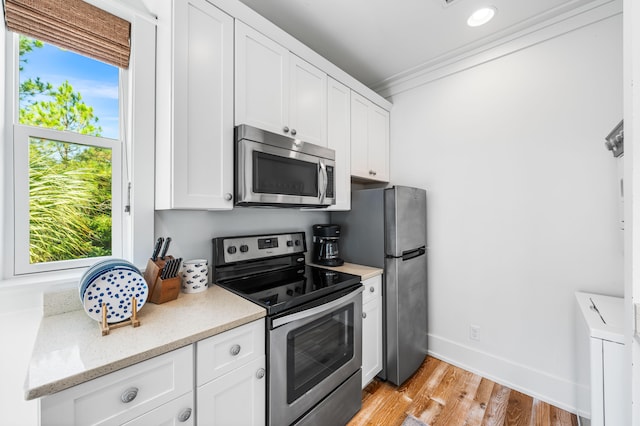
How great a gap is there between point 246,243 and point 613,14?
2770mm

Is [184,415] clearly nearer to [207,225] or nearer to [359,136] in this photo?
[207,225]

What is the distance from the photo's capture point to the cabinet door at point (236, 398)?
1.04 metres

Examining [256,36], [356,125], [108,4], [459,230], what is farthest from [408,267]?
[108,4]

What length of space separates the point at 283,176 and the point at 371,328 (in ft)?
4.20

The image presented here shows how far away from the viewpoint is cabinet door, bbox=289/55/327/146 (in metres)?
1.75

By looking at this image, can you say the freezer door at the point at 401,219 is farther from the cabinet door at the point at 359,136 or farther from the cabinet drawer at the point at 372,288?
the cabinet door at the point at 359,136

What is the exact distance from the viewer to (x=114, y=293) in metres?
1.08

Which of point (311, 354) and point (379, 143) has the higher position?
point (379, 143)

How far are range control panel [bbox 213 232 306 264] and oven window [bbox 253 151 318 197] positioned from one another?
0.46 meters

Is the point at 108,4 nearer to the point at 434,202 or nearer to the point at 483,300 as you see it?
the point at 434,202

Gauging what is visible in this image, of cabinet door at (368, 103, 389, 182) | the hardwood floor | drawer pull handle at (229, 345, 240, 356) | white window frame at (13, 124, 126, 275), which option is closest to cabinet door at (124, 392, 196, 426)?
drawer pull handle at (229, 345, 240, 356)

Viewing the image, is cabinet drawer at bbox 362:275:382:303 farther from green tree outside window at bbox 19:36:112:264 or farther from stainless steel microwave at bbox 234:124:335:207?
green tree outside window at bbox 19:36:112:264

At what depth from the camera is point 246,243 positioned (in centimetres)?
181

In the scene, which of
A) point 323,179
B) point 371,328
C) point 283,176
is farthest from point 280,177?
point 371,328
